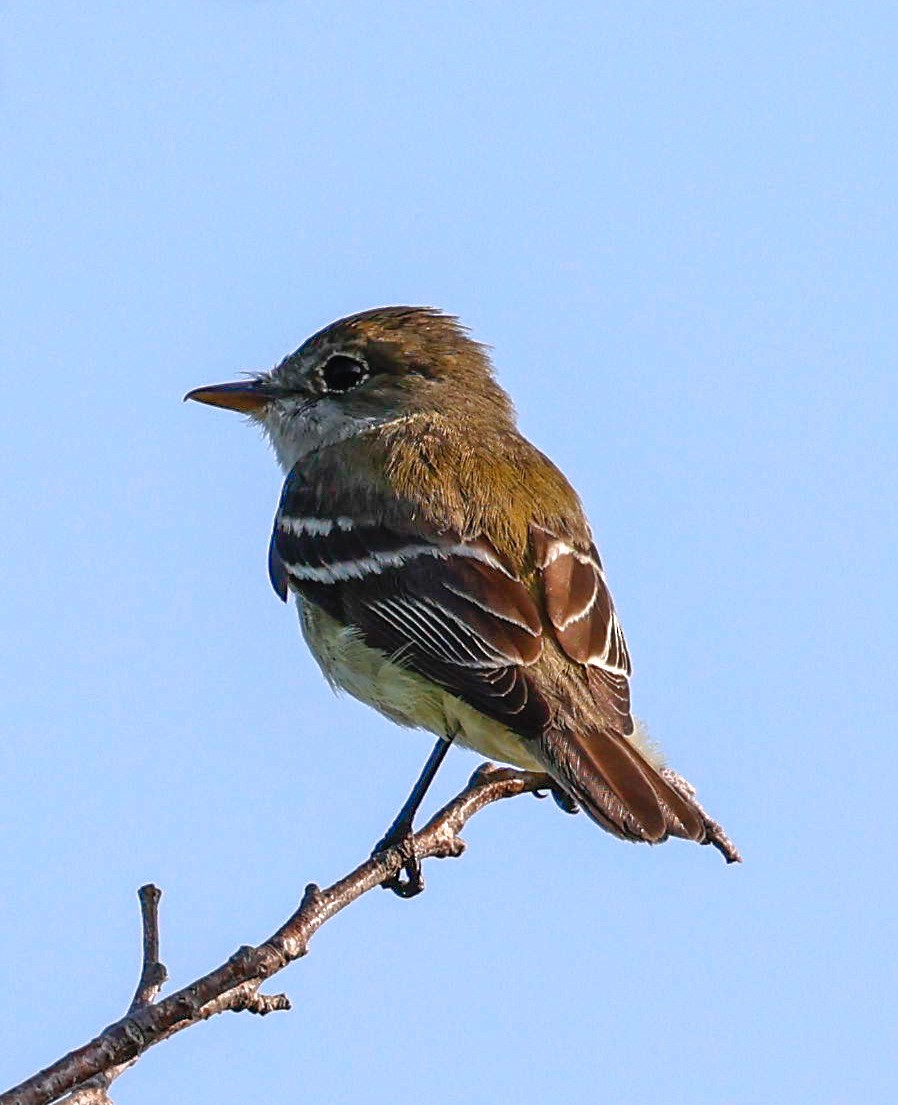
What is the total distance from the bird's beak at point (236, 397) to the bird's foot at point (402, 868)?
9.44 feet

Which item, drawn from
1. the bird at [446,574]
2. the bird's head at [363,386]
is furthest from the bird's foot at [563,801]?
the bird's head at [363,386]

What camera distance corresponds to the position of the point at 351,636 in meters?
8.49

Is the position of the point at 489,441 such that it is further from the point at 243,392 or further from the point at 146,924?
the point at 146,924

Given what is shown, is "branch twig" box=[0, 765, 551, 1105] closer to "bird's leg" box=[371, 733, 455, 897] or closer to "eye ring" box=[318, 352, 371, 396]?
"bird's leg" box=[371, 733, 455, 897]

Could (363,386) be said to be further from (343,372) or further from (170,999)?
(170,999)

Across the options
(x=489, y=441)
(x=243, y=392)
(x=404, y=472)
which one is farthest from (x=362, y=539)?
(x=243, y=392)

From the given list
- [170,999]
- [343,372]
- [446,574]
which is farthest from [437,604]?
[170,999]

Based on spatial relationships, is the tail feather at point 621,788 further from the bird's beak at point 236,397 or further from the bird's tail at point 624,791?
the bird's beak at point 236,397

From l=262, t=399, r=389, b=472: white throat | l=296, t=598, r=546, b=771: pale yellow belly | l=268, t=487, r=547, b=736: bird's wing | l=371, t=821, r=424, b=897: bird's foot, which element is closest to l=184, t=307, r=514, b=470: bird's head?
l=262, t=399, r=389, b=472: white throat

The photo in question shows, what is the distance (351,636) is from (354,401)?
186 cm

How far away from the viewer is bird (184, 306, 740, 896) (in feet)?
24.7

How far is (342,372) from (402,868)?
10.4 feet

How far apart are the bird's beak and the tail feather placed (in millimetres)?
3409

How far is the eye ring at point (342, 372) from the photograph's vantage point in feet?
33.0
